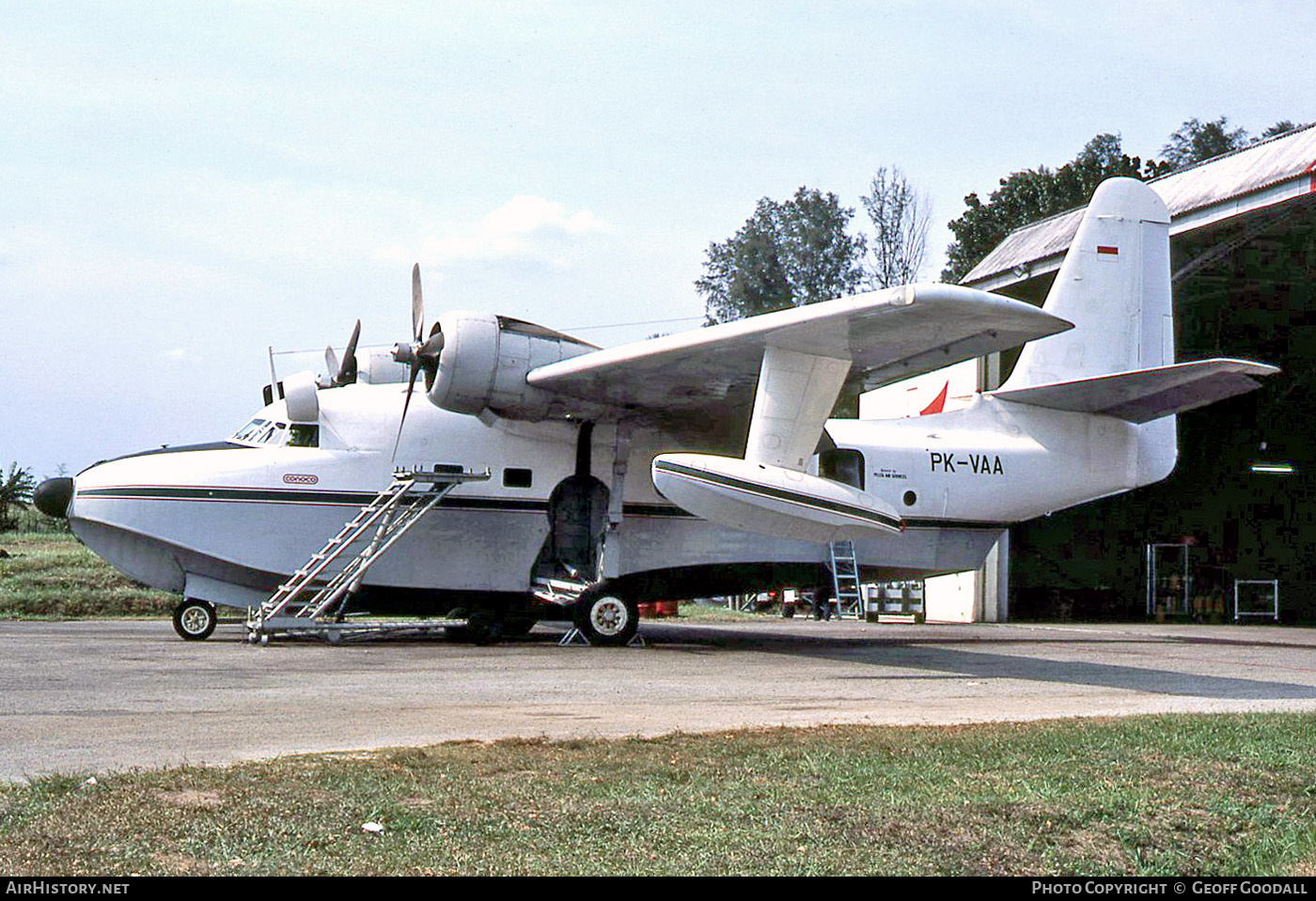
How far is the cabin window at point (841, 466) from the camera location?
1875cm

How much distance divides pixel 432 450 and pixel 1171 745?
37.7 ft

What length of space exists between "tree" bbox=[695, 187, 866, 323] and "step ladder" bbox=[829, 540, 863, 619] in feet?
167

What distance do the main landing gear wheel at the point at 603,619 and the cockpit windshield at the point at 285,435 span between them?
4253mm

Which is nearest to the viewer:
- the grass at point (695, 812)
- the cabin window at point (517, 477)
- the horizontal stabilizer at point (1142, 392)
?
the grass at point (695, 812)

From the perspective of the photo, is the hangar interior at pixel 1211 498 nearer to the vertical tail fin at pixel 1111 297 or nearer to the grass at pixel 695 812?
the vertical tail fin at pixel 1111 297

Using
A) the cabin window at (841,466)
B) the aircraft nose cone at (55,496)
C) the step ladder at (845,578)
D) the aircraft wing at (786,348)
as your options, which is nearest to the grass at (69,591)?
the aircraft nose cone at (55,496)

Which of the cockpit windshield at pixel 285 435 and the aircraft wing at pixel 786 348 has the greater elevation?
the aircraft wing at pixel 786 348

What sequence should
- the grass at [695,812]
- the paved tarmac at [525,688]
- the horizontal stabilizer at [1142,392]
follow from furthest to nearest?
the horizontal stabilizer at [1142,392]
the paved tarmac at [525,688]
the grass at [695,812]

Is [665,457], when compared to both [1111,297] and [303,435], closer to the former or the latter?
[303,435]

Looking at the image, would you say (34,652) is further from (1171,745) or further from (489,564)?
(1171,745)

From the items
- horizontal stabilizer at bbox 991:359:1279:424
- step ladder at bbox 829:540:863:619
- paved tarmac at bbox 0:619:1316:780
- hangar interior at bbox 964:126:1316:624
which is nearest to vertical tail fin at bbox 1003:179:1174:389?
horizontal stabilizer at bbox 991:359:1279:424

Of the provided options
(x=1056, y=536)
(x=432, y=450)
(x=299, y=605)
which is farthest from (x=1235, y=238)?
(x=299, y=605)

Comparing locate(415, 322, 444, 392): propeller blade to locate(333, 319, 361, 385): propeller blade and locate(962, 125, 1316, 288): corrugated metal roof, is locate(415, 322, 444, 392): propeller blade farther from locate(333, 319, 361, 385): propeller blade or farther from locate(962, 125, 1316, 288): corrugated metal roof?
locate(962, 125, 1316, 288): corrugated metal roof

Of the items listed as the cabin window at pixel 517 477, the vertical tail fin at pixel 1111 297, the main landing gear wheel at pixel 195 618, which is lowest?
the main landing gear wheel at pixel 195 618
